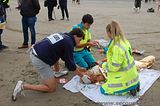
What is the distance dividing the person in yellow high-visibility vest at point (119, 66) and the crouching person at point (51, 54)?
20.2 inches

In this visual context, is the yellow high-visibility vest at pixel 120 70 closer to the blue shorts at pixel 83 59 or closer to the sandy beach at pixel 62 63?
the sandy beach at pixel 62 63

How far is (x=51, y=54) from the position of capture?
196 inches

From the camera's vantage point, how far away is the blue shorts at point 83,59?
242 inches

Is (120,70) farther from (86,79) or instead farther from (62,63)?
(62,63)

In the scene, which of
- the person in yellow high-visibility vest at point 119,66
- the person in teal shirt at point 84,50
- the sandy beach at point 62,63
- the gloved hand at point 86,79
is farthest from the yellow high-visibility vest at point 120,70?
the person in teal shirt at point 84,50

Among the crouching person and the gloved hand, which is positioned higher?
the crouching person

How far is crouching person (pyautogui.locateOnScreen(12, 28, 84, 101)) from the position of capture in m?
4.89

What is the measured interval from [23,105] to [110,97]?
4.14ft

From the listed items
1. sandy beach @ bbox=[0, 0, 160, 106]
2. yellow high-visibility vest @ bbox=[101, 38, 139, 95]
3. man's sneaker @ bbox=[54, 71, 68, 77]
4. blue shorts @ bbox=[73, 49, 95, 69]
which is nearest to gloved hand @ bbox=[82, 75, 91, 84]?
sandy beach @ bbox=[0, 0, 160, 106]

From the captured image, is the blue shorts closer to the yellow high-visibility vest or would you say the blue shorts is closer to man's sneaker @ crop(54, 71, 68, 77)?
man's sneaker @ crop(54, 71, 68, 77)

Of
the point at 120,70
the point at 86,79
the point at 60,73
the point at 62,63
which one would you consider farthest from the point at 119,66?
the point at 62,63

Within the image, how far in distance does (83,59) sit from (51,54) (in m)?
1.33

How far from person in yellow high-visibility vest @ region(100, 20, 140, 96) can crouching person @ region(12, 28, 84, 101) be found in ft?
1.68

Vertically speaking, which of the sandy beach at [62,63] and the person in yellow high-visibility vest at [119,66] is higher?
the person in yellow high-visibility vest at [119,66]
